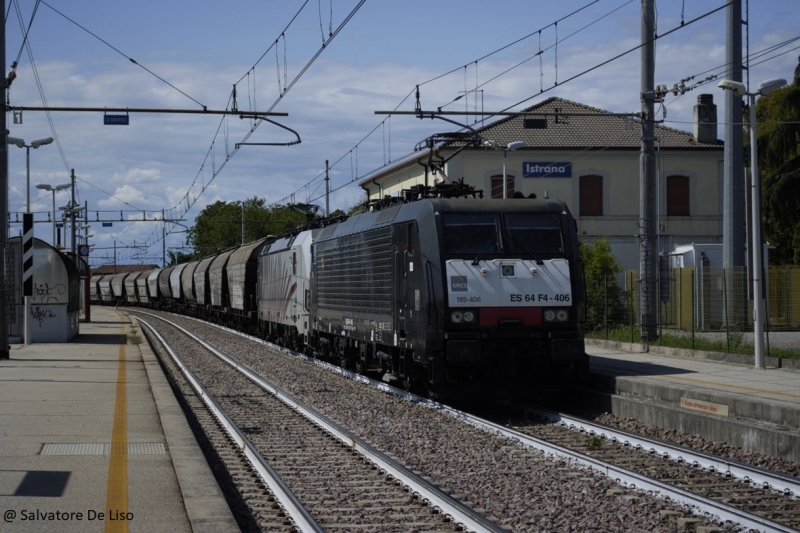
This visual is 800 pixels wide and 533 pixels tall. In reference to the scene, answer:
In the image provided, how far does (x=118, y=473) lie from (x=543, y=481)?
153 inches

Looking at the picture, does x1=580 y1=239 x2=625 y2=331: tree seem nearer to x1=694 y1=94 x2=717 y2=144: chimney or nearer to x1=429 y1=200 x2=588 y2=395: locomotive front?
x1=694 y1=94 x2=717 y2=144: chimney

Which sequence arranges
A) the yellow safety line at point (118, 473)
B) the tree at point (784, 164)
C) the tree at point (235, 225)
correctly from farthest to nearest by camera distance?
the tree at point (235, 225), the tree at point (784, 164), the yellow safety line at point (118, 473)

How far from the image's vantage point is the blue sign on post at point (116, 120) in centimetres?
2294

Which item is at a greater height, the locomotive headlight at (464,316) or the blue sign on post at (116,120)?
the blue sign on post at (116,120)

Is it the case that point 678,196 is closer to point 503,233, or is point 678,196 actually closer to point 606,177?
point 606,177

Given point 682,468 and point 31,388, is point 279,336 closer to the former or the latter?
point 31,388

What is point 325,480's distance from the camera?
977cm

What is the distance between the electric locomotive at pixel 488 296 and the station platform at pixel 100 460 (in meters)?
3.73

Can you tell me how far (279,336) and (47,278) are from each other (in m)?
7.12

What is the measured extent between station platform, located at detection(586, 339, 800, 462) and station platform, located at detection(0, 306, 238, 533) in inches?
230

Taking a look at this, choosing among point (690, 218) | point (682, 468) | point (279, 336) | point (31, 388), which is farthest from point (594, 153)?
point (682, 468)

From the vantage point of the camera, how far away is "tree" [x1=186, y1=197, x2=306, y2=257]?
9881cm

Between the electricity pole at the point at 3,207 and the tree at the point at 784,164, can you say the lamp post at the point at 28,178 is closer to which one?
the electricity pole at the point at 3,207

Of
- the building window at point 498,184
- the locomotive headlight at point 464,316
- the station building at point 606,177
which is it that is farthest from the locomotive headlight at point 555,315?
the building window at point 498,184
